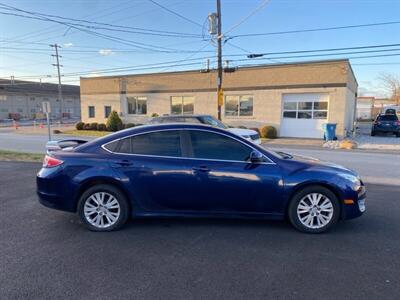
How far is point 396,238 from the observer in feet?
13.3

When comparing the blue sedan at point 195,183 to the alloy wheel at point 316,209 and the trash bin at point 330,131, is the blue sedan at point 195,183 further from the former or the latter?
the trash bin at point 330,131

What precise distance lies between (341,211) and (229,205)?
157cm

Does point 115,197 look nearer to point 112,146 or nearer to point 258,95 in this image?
point 112,146

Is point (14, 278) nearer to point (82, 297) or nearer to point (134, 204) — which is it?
point (82, 297)

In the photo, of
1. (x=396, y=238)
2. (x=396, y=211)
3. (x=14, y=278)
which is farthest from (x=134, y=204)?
(x=396, y=211)

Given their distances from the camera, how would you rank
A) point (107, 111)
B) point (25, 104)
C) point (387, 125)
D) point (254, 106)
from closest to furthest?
point (387, 125) < point (254, 106) < point (107, 111) < point (25, 104)

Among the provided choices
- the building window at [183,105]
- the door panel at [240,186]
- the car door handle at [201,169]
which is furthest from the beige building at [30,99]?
the door panel at [240,186]

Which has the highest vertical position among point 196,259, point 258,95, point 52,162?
point 258,95

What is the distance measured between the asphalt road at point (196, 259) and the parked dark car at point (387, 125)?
65.5 feet

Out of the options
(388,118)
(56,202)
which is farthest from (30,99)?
(56,202)

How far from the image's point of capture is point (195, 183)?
4188mm

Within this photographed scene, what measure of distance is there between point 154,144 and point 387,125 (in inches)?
888

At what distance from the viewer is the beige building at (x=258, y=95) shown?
19859mm

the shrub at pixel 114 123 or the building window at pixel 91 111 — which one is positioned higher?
the building window at pixel 91 111
